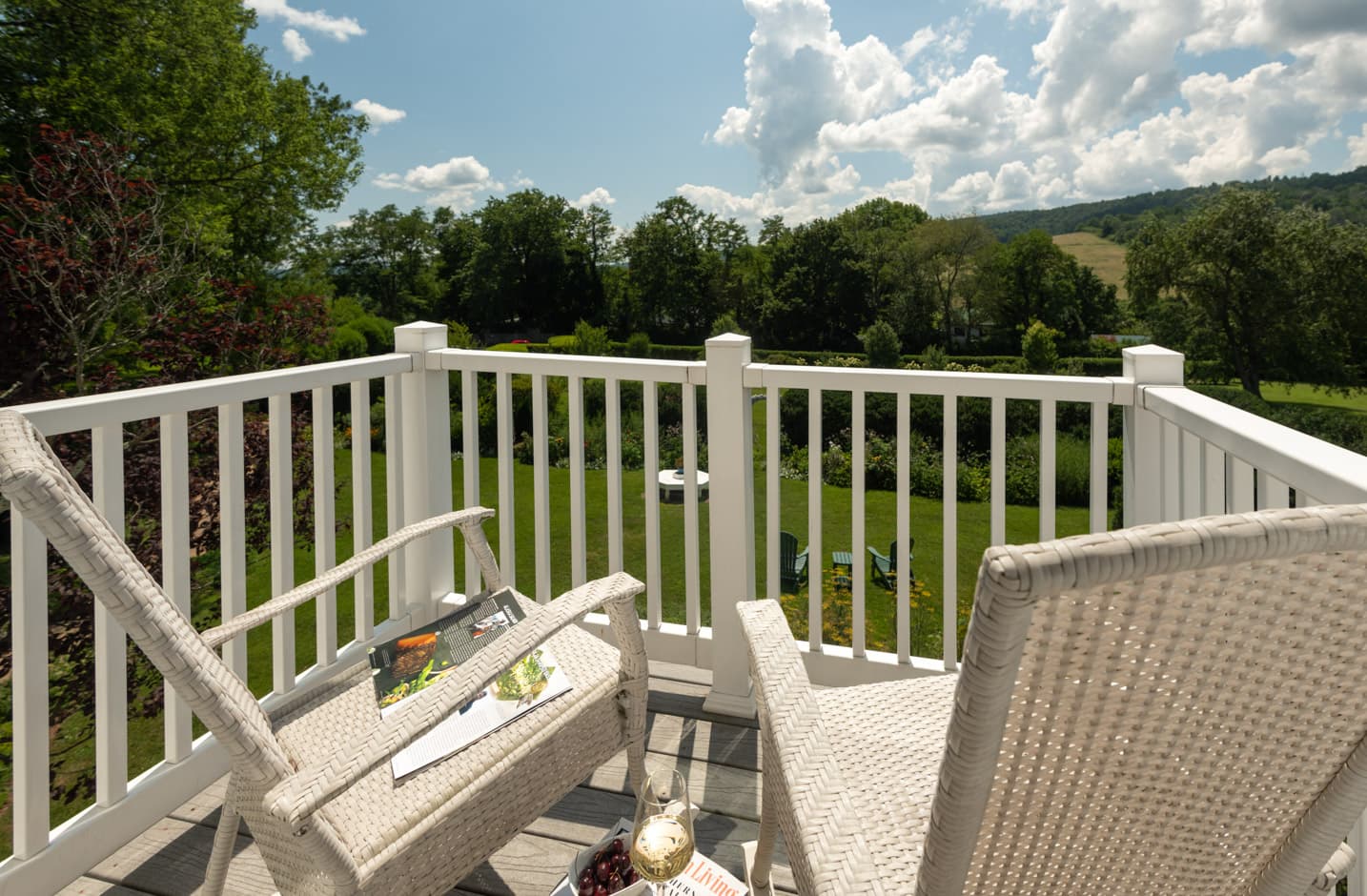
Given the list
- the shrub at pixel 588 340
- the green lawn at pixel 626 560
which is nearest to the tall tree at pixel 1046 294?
the green lawn at pixel 626 560

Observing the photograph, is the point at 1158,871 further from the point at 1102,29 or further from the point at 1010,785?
the point at 1102,29

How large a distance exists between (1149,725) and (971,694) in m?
0.19

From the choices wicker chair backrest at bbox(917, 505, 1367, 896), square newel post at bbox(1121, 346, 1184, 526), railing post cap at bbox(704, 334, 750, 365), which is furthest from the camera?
railing post cap at bbox(704, 334, 750, 365)

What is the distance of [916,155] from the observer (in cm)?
3341

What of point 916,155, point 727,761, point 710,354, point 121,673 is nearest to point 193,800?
point 121,673

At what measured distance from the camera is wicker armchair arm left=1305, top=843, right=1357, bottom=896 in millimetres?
899

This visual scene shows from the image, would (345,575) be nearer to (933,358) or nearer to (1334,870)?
(1334,870)

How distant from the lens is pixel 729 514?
2.21m

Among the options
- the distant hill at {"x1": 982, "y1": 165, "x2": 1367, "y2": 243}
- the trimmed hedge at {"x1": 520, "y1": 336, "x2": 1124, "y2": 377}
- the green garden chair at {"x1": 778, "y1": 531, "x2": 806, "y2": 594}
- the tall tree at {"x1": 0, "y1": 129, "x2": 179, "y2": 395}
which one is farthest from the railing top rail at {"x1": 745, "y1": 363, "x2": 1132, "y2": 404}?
the distant hill at {"x1": 982, "y1": 165, "x2": 1367, "y2": 243}

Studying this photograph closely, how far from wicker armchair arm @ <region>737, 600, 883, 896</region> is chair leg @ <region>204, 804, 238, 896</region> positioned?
95cm

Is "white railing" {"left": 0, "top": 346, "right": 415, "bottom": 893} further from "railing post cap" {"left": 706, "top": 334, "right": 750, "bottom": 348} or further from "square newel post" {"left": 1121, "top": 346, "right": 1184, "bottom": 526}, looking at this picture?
"square newel post" {"left": 1121, "top": 346, "right": 1184, "bottom": 526}

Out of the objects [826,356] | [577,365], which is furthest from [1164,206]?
[577,365]

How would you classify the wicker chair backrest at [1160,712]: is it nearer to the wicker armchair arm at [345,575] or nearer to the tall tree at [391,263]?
the wicker armchair arm at [345,575]

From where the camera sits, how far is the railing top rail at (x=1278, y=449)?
854 mm
